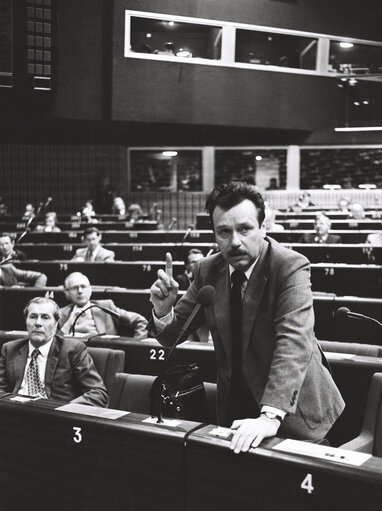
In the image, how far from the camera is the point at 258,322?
1589mm

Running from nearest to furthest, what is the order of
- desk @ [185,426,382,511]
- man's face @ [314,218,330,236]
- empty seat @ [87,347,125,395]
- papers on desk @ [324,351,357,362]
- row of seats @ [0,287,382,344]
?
desk @ [185,426,382,511] → papers on desk @ [324,351,357,362] → empty seat @ [87,347,125,395] → row of seats @ [0,287,382,344] → man's face @ [314,218,330,236]

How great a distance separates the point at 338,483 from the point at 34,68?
29.8 ft

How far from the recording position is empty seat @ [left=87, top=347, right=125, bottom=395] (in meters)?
3.24

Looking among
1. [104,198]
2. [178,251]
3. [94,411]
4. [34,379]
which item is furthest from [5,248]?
[104,198]

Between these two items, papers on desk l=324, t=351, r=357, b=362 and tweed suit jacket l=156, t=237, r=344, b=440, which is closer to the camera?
tweed suit jacket l=156, t=237, r=344, b=440

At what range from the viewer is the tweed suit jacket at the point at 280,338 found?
1.52 metres

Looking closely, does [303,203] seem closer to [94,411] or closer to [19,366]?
[19,366]

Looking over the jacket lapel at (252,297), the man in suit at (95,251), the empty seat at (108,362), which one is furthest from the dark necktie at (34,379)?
the man in suit at (95,251)

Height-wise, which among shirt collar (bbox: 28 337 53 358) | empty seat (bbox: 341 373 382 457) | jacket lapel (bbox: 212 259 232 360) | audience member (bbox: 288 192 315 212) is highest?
audience member (bbox: 288 192 315 212)

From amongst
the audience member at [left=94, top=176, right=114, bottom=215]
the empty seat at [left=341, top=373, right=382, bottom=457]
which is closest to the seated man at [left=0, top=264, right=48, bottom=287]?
the empty seat at [left=341, top=373, right=382, bottom=457]

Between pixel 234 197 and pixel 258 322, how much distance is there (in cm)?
31

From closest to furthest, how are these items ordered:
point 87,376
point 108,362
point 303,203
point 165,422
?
point 165,422 < point 87,376 < point 108,362 < point 303,203

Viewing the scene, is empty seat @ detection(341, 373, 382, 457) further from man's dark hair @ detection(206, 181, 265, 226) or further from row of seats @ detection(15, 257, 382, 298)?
row of seats @ detection(15, 257, 382, 298)

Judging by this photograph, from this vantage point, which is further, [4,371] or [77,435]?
[4,371]
